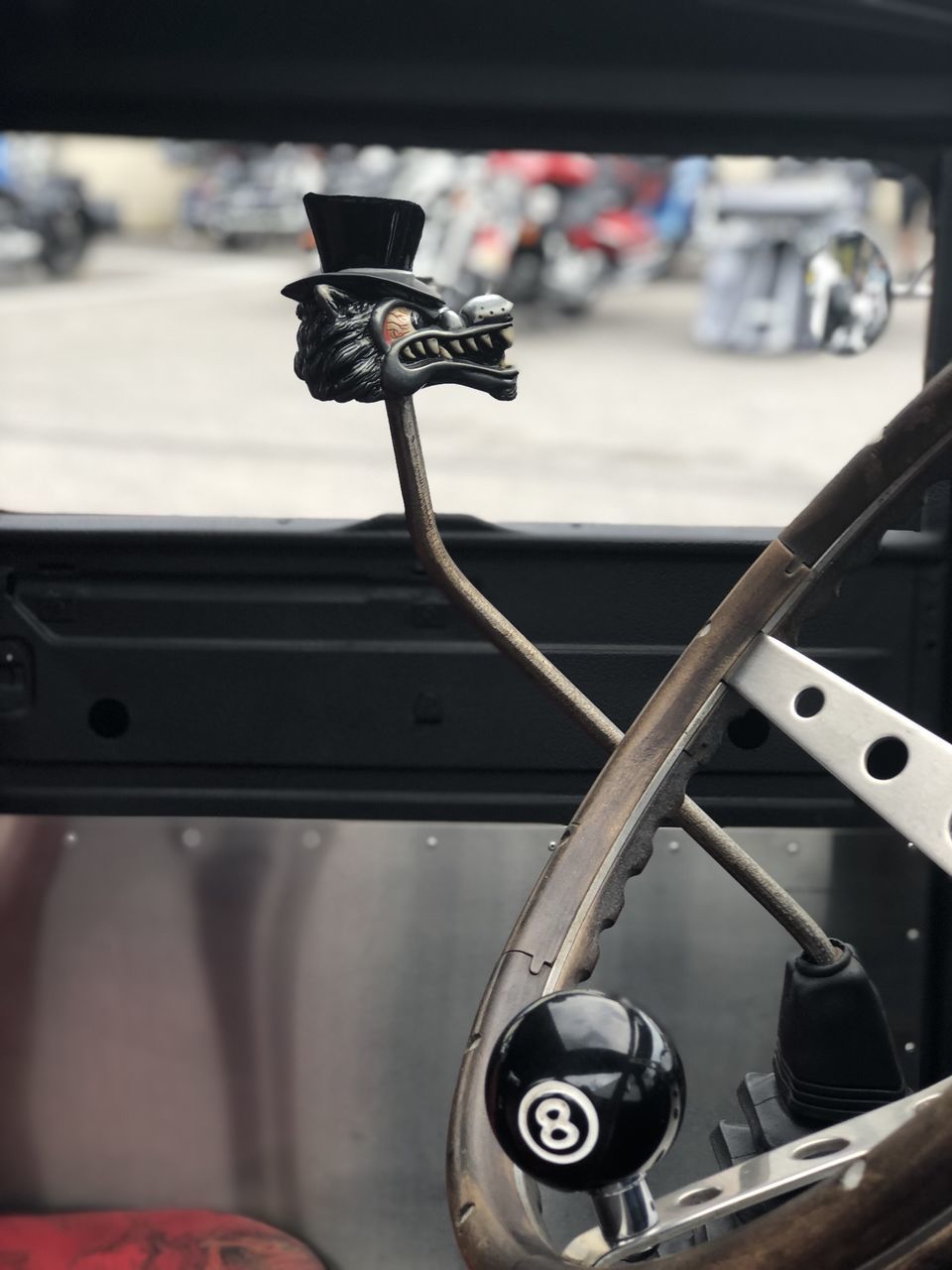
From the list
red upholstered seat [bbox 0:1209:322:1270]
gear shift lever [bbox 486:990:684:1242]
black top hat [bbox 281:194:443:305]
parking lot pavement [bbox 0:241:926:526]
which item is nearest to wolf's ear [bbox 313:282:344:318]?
black top hat [bbox 281:194:443:305]

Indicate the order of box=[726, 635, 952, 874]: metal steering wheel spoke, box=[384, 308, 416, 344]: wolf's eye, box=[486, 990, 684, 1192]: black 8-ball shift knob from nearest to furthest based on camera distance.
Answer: box=[486, 990, 684, 1192]: black 8-ball shift knob, box=[726, 635, 952, 874]: metal steering wheel spoke, box=[384, 308, 416, 344]: wolf's eye

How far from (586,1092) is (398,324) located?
71 centimetres

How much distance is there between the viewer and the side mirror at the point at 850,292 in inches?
72.9

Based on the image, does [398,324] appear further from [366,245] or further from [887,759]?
[887,759]

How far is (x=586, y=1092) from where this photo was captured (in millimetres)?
831

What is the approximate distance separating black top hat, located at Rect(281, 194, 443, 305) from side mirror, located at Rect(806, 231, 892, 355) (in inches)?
27.4

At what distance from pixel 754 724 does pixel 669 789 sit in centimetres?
75

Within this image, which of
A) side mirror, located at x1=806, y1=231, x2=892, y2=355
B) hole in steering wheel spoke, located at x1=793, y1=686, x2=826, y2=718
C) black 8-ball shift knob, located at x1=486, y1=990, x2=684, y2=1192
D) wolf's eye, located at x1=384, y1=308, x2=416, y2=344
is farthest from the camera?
side mirror, located at x1=806, y1=231, x2=892, y2=355

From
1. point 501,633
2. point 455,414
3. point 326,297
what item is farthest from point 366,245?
point 455,414

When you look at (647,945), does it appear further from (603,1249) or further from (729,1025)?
(603,1249)

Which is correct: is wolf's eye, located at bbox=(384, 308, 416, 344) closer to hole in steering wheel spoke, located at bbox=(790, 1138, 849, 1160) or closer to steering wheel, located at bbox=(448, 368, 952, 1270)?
steering wheel, located at bbox=(448, 368, 952, 1270)

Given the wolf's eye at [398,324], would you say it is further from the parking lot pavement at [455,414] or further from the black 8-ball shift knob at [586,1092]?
the parking lot pavement at [455,414]

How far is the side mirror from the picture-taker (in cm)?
185

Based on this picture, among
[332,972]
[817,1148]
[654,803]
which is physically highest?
[654,803]
